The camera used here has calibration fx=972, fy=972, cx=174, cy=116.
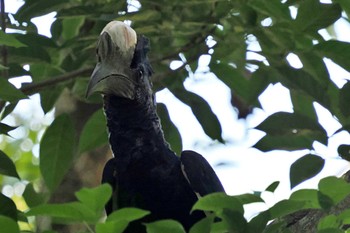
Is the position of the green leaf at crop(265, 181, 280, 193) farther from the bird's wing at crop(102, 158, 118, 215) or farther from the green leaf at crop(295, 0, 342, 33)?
the bird's wing at crop(102, 158, 118, 215)

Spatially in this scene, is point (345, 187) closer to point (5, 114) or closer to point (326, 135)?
point (326, 135)

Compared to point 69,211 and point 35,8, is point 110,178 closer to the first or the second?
point 35,8

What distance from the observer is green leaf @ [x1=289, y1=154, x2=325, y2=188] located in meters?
2.28

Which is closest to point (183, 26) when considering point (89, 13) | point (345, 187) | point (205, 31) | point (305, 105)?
point (205, 31)

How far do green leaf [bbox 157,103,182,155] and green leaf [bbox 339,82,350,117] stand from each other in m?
0.62

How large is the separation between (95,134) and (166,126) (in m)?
0.21

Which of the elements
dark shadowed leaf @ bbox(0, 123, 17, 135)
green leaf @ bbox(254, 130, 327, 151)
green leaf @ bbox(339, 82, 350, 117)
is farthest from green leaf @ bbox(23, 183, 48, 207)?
green leaf @ bbox(339, 82, 350, 117)

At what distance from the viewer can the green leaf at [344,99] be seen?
2248 mm

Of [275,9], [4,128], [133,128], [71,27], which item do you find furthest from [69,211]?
[71,27]

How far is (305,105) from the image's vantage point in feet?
8.95

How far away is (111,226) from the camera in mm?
1567

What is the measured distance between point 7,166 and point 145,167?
1.70 feet

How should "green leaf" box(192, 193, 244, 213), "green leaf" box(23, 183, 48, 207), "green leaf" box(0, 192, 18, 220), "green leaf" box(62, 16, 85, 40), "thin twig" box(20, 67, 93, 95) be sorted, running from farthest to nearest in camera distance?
1. "green leaf" box(62, 16, 85, 40)
2. "thin twig" box(20, 67, 93, 95)
3. "green leaf" box(23, 183, 48, 207)
4. "green leaf" box(0, 192, 18, 220)
5. "green leaf" box(192, 193, 244, 213)

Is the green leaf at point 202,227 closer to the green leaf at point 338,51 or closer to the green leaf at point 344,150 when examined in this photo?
the green leaf at point 344,150
